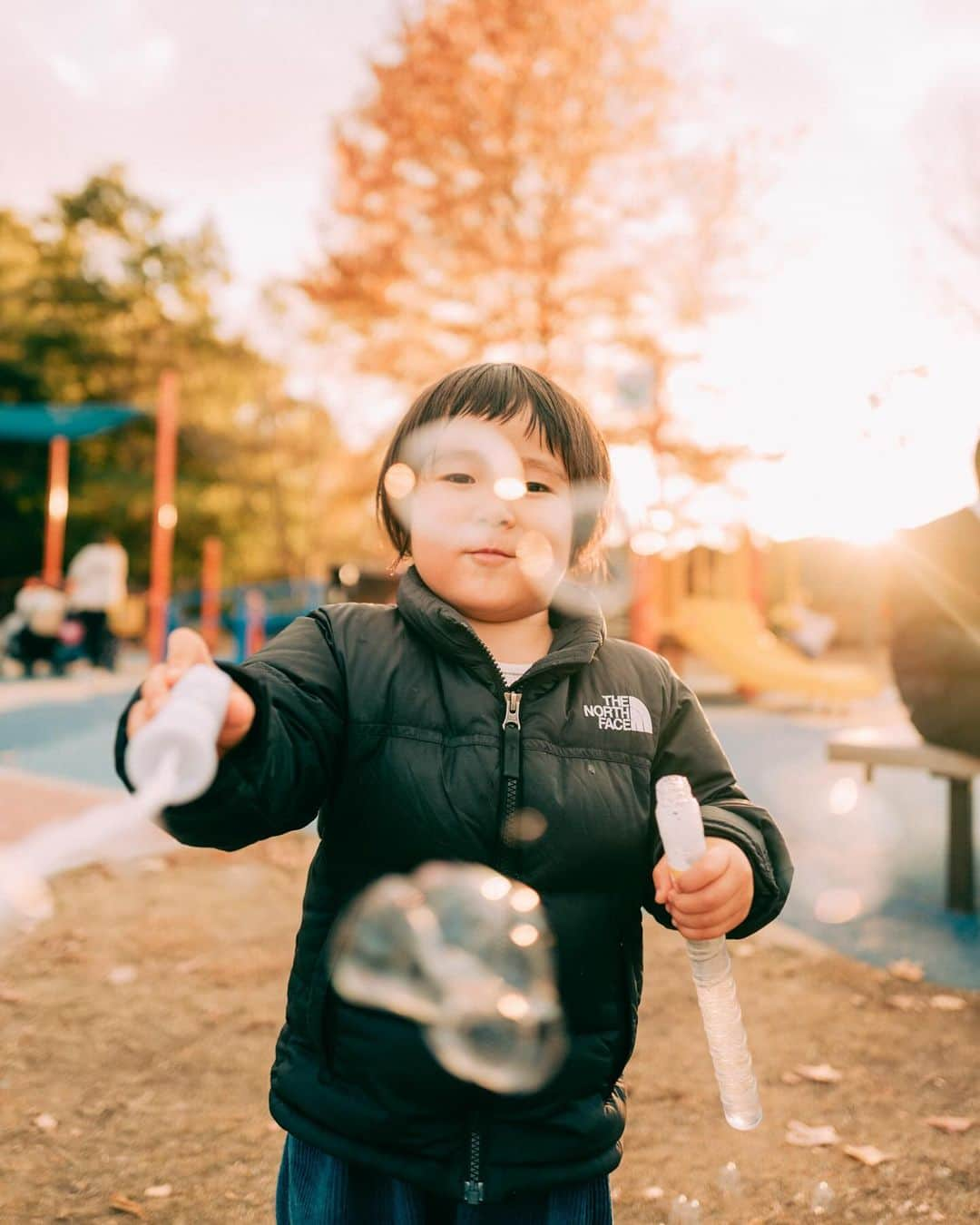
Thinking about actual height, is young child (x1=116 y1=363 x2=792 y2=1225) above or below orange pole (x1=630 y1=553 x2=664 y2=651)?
below

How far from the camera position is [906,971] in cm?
395

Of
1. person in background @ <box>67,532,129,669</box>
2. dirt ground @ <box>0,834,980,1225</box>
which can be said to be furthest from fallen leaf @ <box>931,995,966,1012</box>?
person in background @ <box>67,532,129,669</box>

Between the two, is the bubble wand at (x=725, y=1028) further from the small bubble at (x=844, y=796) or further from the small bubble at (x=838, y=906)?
the small bubble at (x=844, y=796)

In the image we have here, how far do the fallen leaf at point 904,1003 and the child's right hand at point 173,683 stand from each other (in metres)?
2.98

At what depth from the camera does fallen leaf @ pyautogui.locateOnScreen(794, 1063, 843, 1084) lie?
3141 mm

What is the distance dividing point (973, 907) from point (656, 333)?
1265 centimetres

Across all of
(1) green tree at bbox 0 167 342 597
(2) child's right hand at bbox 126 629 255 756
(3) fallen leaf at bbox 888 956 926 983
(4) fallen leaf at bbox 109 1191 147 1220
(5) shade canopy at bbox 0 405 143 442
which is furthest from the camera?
(1) green tree at bbox 0 167 342 597

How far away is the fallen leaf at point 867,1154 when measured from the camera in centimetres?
269

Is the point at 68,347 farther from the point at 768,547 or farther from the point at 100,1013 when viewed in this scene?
the point at 100,1013

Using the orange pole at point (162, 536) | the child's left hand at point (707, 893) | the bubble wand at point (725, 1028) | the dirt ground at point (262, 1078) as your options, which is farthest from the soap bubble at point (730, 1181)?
the orange pole at point (162, 536)

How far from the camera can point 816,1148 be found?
9.07ft

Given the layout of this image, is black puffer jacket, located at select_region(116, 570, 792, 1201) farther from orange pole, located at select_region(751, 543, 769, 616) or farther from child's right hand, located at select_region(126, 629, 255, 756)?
orange pole, located at select_region(751, 543, 769, 616)

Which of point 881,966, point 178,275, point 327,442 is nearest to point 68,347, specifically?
point 178,275

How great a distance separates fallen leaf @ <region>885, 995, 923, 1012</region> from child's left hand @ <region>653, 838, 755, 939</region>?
236 centimetres
